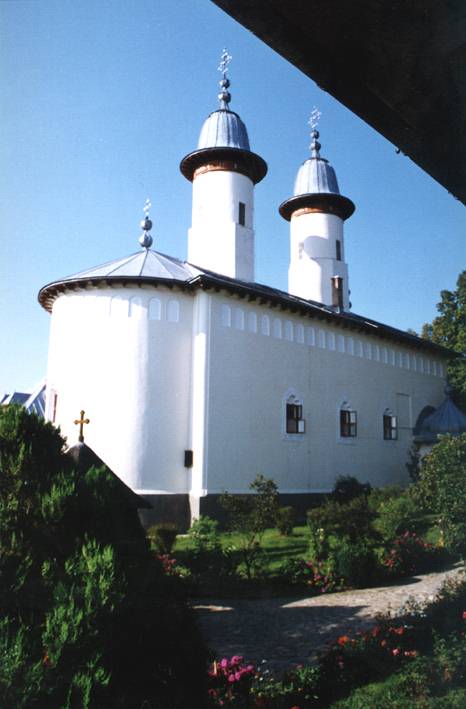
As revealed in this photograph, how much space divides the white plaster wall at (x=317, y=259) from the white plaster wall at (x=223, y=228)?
5.00 meters

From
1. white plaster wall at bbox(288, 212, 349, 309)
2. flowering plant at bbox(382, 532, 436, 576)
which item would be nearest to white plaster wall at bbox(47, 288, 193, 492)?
flowering plant at bbox(382, 532, 436, 576)

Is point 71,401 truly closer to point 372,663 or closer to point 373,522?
point 373,522

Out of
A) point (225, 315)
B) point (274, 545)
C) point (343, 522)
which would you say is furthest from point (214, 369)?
point (343, 522)

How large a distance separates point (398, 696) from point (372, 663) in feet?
3.02

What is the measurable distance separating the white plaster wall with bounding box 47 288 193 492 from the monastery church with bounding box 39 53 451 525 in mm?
29

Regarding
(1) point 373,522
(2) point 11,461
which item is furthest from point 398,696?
(1) point 373,522

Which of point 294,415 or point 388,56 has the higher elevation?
point 294,415

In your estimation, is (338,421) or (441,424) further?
(441,424)

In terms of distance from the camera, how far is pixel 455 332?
28391 millimetres

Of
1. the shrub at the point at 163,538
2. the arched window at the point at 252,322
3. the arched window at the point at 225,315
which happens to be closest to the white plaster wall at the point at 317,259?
the arched window at the point at 252,322

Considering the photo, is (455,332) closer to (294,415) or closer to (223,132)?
(294,415)

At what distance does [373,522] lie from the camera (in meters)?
12.7

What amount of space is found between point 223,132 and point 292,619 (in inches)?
650

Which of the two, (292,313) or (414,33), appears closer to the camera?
(414,33)
